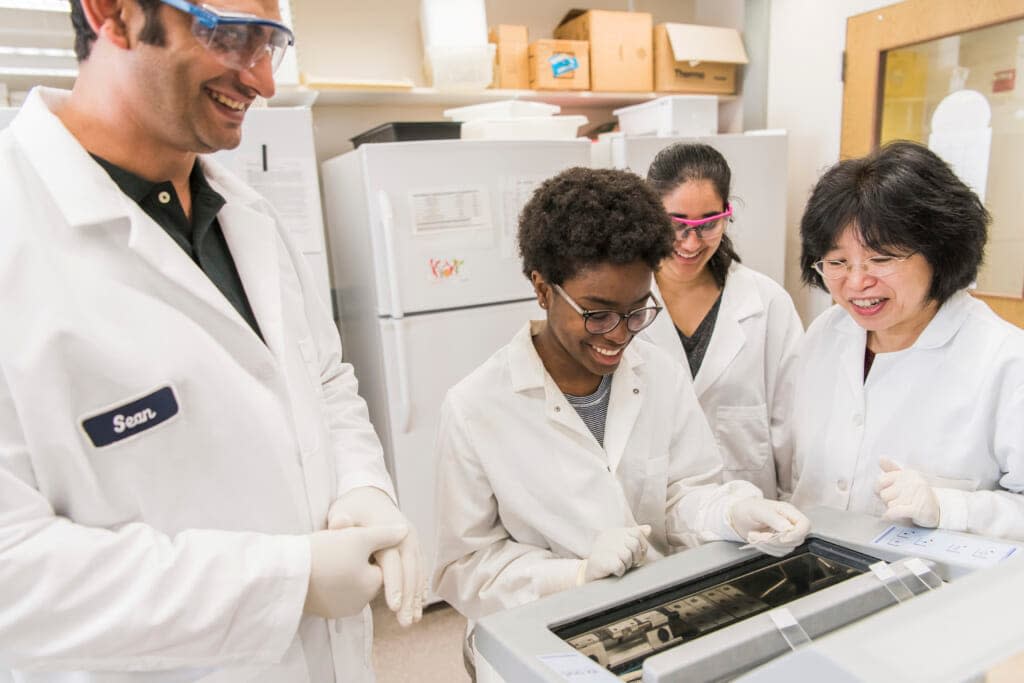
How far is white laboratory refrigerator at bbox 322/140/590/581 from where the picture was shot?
2.21 m

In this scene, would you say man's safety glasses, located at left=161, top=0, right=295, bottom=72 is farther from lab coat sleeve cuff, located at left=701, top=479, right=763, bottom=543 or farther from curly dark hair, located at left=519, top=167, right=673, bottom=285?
lab coat sleeve cuff, located at left=701, top=479, right=763, bottom=543

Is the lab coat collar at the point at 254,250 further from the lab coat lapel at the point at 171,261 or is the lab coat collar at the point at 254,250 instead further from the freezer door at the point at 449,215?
the freezer door at the point at 449,215

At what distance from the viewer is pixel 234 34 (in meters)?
0.73

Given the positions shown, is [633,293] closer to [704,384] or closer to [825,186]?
[825,186]

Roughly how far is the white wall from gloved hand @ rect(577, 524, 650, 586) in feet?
8.13

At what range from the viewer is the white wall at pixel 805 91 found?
2955 millimetres

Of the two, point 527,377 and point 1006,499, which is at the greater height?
point 527,377

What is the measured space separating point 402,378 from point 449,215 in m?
0.60

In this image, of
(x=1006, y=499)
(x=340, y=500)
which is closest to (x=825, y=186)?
(x=1006, y=499)

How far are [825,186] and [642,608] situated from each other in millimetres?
829

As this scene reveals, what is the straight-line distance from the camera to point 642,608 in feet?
2.68

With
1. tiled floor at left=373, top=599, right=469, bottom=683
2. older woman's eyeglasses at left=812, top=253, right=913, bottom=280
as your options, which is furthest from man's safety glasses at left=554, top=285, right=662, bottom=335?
tiled floor at left=373, top=599, right=469, bottom=683

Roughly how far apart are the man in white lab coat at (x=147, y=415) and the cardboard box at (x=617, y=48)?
2.45 meters

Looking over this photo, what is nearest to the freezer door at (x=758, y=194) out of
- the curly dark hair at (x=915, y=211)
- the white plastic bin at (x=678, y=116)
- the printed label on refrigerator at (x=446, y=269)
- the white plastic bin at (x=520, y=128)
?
the white plastic bin at (x=678, y=116)
